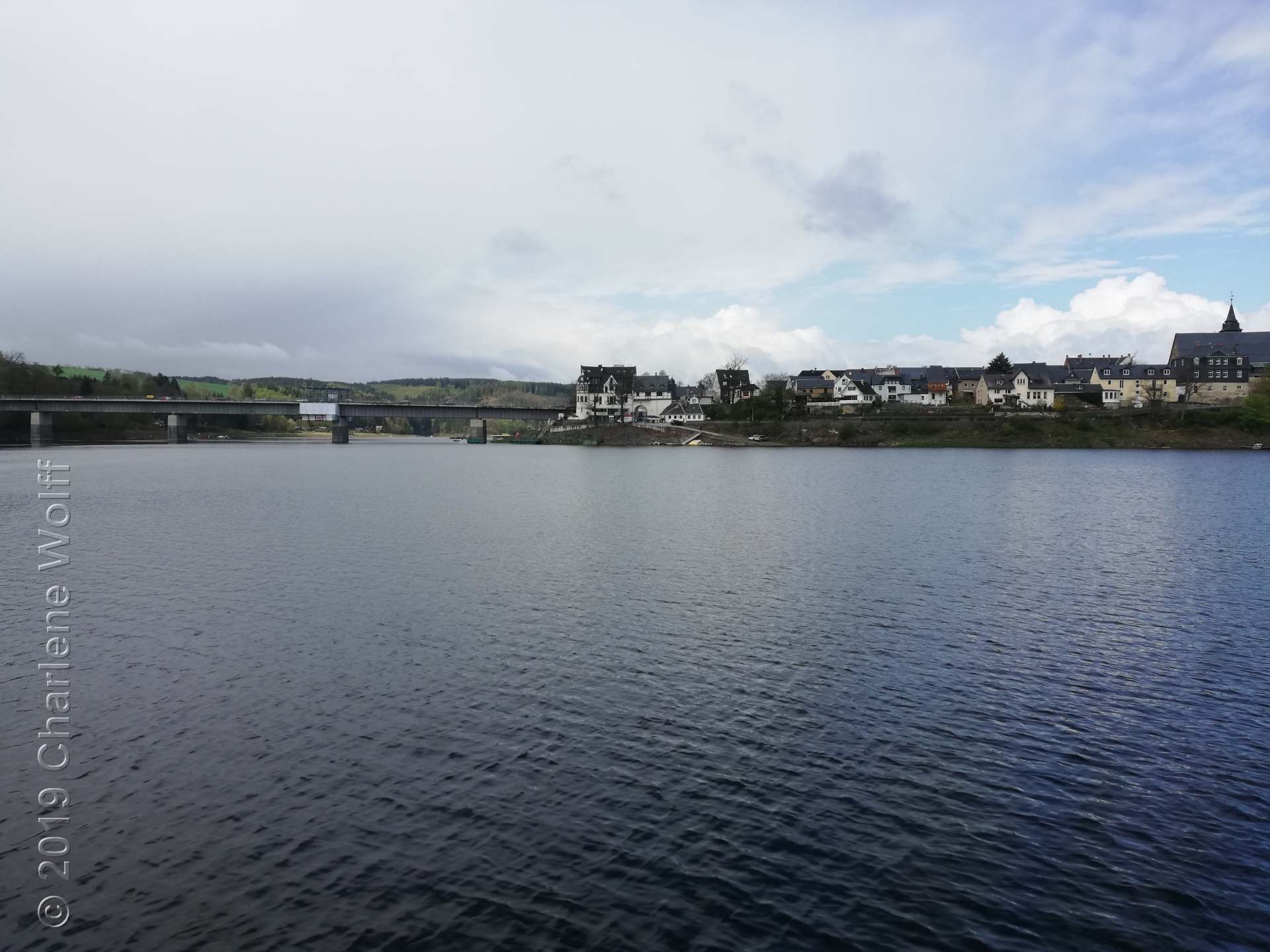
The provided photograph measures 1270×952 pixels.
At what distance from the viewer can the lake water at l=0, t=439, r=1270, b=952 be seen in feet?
43.1

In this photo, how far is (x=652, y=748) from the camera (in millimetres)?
19172

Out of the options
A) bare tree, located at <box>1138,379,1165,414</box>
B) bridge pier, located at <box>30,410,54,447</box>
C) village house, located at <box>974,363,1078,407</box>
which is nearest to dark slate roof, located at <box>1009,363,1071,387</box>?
village house, located at <box>974,363,1078,407</box>

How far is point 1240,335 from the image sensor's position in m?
183

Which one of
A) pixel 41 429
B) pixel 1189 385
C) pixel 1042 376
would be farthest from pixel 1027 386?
pixel 41 429

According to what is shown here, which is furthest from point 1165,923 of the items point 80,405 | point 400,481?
point 80,405

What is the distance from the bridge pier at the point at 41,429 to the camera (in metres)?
179

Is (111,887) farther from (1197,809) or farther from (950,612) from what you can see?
(950,612)

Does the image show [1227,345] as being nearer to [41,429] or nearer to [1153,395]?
[1153,395]

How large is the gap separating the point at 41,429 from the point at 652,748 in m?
216

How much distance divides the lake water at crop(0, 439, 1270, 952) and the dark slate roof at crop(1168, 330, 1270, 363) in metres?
176

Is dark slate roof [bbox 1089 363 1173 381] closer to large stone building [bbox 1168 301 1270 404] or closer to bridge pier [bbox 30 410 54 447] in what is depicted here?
large stone building [bbox 1168 301 1270 404]

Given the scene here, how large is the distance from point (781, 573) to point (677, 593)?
266 inches

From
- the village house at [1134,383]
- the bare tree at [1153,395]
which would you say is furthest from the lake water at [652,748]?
the village house at [1134,383]

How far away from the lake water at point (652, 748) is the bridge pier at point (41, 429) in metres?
170
